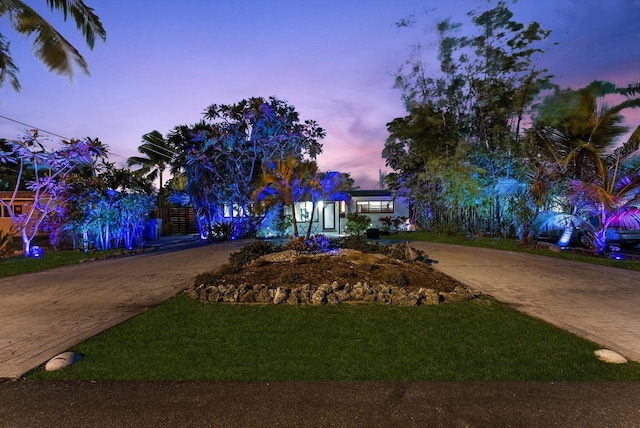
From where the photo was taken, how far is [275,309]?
6.31 metres

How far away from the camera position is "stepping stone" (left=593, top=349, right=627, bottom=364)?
4.05m

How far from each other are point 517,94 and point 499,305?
50.0 feet

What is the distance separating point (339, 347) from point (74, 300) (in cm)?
544

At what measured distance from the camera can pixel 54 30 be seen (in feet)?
32.8

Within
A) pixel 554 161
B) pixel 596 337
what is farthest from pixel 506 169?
pixel 596 337

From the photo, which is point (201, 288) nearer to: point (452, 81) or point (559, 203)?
point (559, 203)

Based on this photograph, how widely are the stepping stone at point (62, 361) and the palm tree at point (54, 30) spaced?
903 cm

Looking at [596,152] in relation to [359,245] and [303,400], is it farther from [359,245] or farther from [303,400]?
[303,400]

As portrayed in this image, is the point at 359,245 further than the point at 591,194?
Yes

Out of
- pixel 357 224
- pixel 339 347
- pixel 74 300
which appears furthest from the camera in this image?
pixel 357 224

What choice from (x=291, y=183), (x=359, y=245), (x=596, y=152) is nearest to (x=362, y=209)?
(x=359, y=245)

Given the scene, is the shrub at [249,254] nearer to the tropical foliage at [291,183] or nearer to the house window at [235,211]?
the tropical foliage at [291,183]

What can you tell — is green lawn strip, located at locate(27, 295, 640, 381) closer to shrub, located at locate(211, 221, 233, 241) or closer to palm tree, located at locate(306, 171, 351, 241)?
palm tree, located at locate(306, 171, 351, 241)

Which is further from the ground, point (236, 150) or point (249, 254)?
point (236, 150)
